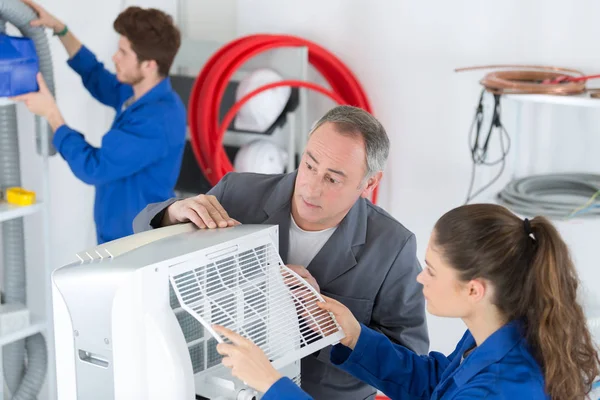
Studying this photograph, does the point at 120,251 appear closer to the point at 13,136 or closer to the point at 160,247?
the point at 160,247

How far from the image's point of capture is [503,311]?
1.55 m

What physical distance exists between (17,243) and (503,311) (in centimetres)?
199

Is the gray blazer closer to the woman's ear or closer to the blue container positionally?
the woman's ear

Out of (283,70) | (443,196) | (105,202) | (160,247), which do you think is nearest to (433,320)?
(443,196)

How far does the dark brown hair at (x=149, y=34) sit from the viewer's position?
123 inches

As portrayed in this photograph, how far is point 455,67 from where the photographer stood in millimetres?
3627

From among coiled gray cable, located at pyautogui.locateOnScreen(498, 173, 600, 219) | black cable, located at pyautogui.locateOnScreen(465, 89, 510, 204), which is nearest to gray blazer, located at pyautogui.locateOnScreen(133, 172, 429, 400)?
coiled gray cable, located at pyautogui.locateOnScreen(498, 173, 600, 219)

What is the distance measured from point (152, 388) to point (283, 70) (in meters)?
2.55

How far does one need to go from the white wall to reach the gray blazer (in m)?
1.52

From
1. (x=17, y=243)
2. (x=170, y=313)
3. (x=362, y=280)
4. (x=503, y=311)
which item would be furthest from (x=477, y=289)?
(x=17, y=243)

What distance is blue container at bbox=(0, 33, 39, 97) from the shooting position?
2688 millimetres

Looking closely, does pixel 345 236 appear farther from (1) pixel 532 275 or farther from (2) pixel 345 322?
(1) pixel 532 275

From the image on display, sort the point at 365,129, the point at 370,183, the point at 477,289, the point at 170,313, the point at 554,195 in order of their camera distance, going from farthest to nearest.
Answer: the point at 554,195 → the point at 370,183 → the point at 365,129 → the point at 477,289 → the point at 170,313

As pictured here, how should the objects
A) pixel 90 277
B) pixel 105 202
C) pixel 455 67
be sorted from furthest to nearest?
pixel 455 67 < pixel 105 202 < pixel 90 277
